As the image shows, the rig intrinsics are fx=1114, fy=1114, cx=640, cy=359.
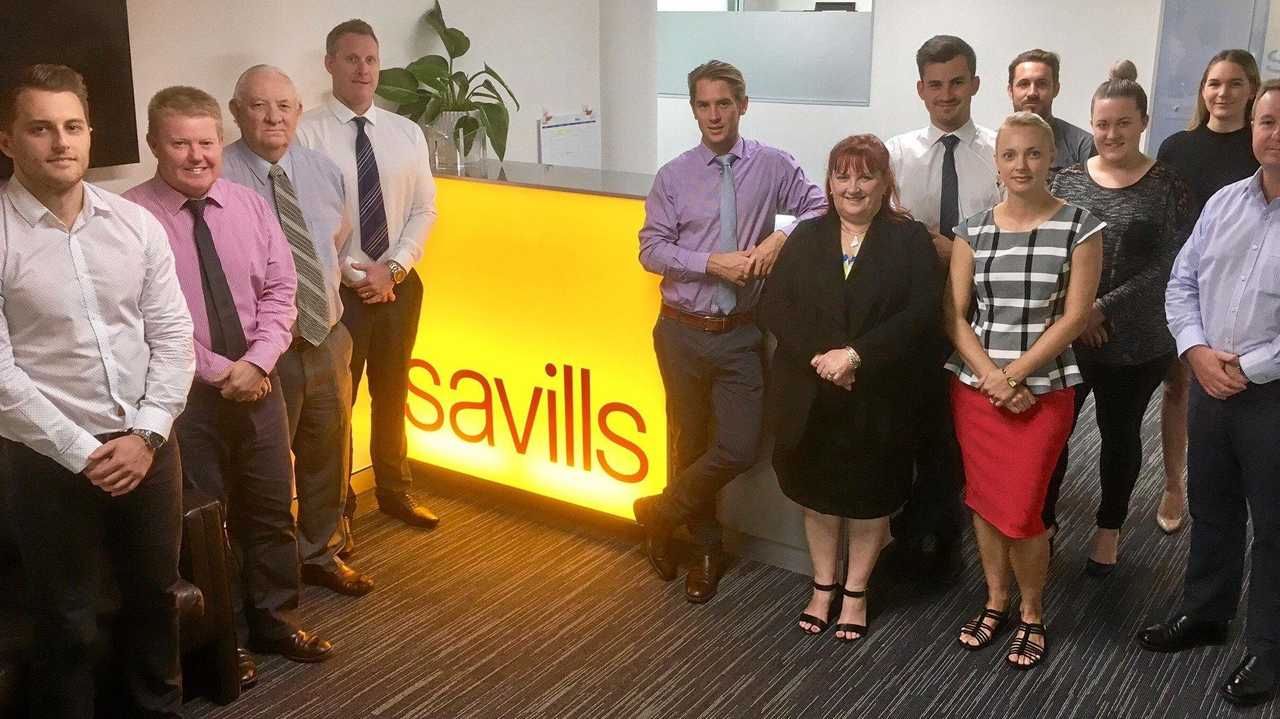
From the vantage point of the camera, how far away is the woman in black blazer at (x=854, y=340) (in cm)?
317

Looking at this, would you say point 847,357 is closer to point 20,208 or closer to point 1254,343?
point 1254,343

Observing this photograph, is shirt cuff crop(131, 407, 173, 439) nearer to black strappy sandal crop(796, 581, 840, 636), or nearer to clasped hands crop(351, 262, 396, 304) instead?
clasped hands crop(351, 262, 396, 304)

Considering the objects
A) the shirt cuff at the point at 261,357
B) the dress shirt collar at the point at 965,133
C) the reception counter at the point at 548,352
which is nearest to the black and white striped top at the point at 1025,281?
the dress shirt collar at the point at 965,133

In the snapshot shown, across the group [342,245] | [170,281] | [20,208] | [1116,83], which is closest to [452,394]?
[342,245]

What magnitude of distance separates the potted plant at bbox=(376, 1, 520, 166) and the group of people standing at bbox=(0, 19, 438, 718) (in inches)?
18.8

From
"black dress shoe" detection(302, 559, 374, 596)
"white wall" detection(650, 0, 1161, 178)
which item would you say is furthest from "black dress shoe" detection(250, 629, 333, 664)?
"white wall" detection(650, 0, 1161, 178)

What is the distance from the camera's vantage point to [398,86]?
14.8 ft

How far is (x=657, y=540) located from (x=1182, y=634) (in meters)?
1.66

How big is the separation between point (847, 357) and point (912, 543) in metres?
1.00

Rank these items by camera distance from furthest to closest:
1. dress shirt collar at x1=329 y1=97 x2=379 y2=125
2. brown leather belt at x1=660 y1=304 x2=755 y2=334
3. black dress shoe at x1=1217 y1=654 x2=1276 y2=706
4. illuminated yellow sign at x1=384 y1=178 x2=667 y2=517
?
illuminated yellow sign at x1=384 y1=178 x2=667 y2=517
dress shirt collar at x1=329 y1=97 x2=379 y2=125
brown leather belt at x1=660 y1=304 x2=755 y2=334
black dress shoe at x1=1217 y1=654 x2=1276 y2=706

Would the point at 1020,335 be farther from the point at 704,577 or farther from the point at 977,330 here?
the point at 704,577

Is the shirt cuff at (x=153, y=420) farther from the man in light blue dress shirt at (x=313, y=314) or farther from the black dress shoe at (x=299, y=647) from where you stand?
the black dress shoe at (x=299, y=647)

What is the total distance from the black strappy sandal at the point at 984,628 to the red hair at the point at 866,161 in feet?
4.12

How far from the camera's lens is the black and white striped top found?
9.90 ft
